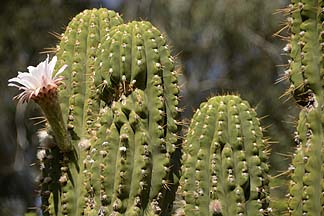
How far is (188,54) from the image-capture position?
1343cm

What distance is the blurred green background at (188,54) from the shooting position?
1075cm

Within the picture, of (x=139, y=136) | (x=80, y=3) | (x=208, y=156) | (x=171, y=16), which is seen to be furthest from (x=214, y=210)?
(x=171, y=16)

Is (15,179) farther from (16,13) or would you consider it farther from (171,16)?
(171,16)

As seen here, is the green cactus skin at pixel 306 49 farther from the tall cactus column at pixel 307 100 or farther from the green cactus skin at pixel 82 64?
the green cactus skin at pixel 82 64

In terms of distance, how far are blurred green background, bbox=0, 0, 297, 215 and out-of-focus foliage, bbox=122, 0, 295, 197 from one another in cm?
2

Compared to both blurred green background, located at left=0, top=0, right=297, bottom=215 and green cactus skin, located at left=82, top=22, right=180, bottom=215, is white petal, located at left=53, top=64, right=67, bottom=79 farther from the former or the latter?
blurred green background, located at left=0, top=0, right=297, bottom=215

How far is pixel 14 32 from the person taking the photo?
11289mm

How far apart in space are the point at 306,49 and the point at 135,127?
71 cm

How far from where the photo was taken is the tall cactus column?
276cm

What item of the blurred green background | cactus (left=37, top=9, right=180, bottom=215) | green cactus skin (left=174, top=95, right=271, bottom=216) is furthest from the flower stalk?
the blurred green background

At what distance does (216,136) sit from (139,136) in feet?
0.95

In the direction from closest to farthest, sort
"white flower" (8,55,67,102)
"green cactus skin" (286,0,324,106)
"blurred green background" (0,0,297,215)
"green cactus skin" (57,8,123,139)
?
"green cactus skin" (286,0,324,106)
"white flower" (8,55,67,102)
"green cactus skin" (57,8,123,139)
"blurred green background" (0,0,297,215)

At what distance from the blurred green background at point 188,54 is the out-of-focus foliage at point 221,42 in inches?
0.7

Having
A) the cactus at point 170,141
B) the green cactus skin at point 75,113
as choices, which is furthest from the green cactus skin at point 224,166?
the green cactus skin at point 75,113
